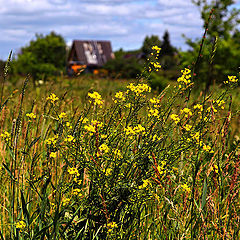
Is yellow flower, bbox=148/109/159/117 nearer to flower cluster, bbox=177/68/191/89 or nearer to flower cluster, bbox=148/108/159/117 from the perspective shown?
flower cluster, bbox=148/108/159/117

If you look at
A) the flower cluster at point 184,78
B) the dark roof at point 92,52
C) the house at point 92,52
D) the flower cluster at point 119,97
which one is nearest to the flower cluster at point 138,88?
the flower cluster at point 119,97

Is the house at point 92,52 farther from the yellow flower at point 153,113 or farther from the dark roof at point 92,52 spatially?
the yellow flower at point 153,113

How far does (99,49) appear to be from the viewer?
57062 millimetres

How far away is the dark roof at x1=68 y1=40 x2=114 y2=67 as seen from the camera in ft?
182

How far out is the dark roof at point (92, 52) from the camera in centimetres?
5550

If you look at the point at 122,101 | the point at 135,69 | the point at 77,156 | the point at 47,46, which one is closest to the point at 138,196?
the point at 77,156

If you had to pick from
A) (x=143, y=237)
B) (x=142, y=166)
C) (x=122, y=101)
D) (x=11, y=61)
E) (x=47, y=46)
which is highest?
(x=47, y=46)

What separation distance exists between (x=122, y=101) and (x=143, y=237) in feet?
3.03

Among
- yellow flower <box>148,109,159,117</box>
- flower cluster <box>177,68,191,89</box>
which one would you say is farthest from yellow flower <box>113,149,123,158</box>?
flower cluster <box>177,68,191,89</box>

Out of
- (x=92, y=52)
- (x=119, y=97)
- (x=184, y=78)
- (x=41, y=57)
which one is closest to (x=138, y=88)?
(x=119, y=97)

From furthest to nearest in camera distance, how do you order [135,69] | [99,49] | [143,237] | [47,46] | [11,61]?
[99,49]
[135,69]
[47,46]
[143,237]
[11,61]

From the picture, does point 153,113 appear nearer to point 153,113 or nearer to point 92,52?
point 153,113

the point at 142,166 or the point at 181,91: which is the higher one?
the point at 181,91

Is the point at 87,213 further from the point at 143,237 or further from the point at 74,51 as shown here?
the point at 74,51
